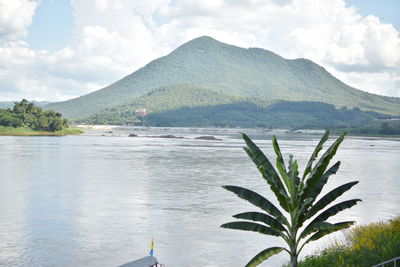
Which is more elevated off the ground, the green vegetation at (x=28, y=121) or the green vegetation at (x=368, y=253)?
the green vegetation at (x=28, y=121)

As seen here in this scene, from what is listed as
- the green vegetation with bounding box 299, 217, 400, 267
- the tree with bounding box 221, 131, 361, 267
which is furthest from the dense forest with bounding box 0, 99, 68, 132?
the tree with bounding box 221, 131, 361, 267

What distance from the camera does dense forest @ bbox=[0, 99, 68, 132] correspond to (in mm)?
185738

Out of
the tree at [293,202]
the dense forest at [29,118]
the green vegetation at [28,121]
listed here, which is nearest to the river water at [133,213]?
the tree at [293,202]

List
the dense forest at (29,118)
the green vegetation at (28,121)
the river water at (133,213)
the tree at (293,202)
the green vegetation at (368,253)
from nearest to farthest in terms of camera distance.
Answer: the tree at (293,202) → the green vegetation at (368,253) → the river water at (133,213) → the green vegetation at (28,121) → the dense forest at (29,118)

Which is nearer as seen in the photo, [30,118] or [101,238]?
[101,238]

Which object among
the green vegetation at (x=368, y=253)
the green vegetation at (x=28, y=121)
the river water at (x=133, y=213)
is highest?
the green vegetation at (x=28, y=121)

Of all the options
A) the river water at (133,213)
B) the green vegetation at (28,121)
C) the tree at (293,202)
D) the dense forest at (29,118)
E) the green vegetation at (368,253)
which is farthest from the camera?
the dense forest at (29,118)

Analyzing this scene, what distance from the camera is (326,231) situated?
17.3 m

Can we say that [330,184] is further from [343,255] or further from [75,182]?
[343,255]

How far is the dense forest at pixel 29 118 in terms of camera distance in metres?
186

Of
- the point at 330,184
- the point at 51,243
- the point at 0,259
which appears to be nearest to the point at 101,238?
the point at 51,243

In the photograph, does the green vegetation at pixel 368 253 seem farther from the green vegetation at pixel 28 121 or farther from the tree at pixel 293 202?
the green vegetation at pixel 28 121

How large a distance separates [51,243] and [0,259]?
3588 millimetres

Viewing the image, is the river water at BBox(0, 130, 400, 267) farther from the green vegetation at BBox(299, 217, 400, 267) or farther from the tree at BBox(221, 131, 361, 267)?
the tree at BBox(221, 131, 361, 267)
